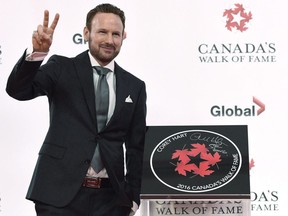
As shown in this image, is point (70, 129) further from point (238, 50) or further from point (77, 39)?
point (238, 50)

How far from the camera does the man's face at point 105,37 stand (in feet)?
8.61

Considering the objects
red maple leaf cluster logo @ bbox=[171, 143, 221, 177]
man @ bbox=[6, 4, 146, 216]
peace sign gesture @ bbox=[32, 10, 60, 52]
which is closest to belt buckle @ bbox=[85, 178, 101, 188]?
man @ bbox=[6, 4, 146, 216]

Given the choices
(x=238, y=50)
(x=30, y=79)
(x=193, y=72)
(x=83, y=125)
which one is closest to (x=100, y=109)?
(x=83, y=125)

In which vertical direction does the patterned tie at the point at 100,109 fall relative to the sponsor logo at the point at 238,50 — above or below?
below

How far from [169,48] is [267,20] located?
2.04ft

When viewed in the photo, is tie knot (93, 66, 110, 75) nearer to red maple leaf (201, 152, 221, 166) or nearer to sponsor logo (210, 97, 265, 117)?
red maple leaf (201, 152, 221, 166)

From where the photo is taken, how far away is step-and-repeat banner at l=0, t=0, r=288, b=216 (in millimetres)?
3758

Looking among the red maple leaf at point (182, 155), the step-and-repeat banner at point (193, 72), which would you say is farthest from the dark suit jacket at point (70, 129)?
the step-and-repeat banner at point (193, 72)

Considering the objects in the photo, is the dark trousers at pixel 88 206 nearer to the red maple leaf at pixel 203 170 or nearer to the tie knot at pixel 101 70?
the red maple leaf at pixel 203 170

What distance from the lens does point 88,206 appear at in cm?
248

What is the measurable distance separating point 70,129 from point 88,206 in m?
0.32

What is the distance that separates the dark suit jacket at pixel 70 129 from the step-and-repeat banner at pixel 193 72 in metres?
1.16

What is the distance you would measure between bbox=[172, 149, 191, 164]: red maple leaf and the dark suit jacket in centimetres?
24

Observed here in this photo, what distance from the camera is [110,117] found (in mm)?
2570
